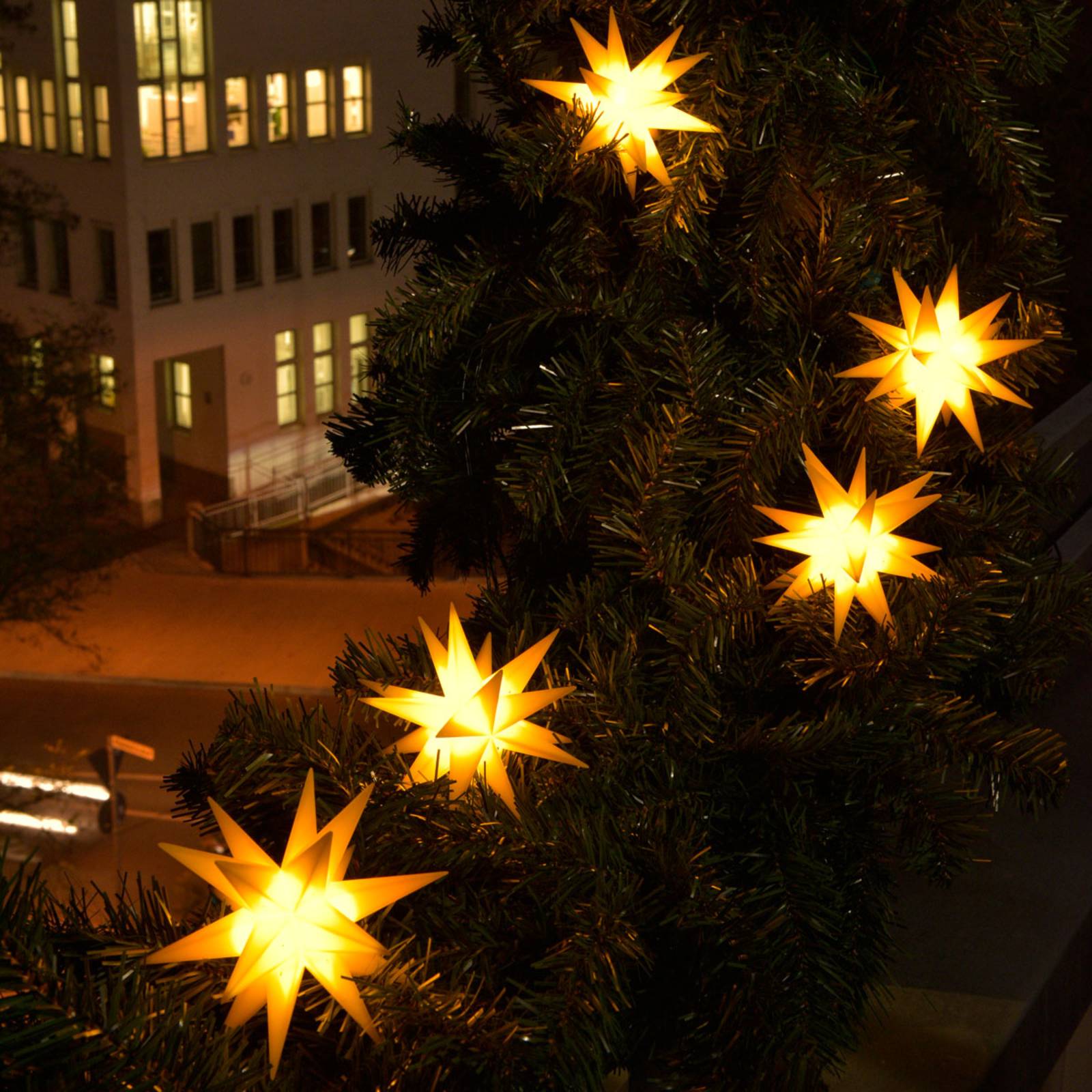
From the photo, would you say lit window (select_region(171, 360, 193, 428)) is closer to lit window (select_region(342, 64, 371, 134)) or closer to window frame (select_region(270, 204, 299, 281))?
window frame (select_region(270, 204, 299, 281))

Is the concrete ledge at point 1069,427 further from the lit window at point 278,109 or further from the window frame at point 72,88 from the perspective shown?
→ the lit window at point 278,109

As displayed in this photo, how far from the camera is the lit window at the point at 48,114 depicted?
18203mm

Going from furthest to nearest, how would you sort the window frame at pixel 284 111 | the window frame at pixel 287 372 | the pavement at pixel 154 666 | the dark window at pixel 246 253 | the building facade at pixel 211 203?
1. the window frame at pixel 287 372
2. the dark window at pixel 246 253
3. the window frame at pixel 284 111
4. the building facade at pixel 211 203
5. the pavement at pixel 154 666

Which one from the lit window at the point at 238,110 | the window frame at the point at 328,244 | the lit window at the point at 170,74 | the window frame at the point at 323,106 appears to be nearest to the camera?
the lit window at the point at 170,74

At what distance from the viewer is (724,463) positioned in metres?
1.42

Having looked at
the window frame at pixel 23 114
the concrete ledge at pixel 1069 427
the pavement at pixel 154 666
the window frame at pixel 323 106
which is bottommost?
the concrete ledge at pixel 1069 427

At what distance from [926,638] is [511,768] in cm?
40

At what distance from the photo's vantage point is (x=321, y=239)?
771 inches

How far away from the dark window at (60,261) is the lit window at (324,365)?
329cm

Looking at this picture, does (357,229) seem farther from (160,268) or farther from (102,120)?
(102,120)

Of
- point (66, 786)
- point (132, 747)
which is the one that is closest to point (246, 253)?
point (66, 786)

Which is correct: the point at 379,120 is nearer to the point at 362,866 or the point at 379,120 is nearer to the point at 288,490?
the point at 288,490

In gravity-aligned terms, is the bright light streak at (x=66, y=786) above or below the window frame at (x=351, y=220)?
below

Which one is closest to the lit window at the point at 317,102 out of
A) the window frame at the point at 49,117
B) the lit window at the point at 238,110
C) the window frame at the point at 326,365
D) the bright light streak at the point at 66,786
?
the lit window at the point at 238,110
